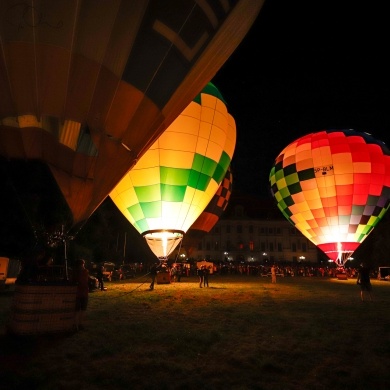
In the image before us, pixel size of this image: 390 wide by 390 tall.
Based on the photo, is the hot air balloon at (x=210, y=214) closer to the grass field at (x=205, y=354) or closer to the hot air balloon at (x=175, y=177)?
the hot air balloon at (x=175, y=177)

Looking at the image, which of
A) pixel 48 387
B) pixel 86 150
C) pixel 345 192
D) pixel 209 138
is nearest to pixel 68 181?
pixel 86 150

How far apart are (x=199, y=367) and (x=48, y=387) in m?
1.48

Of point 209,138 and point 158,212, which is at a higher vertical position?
point 209,138

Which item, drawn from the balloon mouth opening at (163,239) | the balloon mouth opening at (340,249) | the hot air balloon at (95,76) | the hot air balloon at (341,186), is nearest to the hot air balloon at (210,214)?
the hot air balloon at (341,186)

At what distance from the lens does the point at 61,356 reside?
3.70 metres

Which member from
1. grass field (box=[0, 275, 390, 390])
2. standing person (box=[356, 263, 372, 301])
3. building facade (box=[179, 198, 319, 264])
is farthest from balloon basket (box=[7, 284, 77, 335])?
building facade (box=[179, 198, 319, 264])

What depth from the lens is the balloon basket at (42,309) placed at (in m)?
4.43

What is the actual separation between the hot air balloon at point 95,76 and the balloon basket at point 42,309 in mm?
1484

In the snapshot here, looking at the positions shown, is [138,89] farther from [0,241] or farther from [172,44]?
[0,241]

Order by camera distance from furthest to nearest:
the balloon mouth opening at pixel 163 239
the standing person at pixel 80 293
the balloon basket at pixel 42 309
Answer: the balloon mouth opening at pixel 163 239 < the standing person at pixel 80 293 < the balloon basket at pixel 42 309

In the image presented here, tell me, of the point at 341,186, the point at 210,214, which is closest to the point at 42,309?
the point at 210,214

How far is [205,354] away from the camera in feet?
12.6

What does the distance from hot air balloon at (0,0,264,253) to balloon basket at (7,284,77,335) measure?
4.87 ft

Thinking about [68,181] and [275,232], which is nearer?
[68,181]
